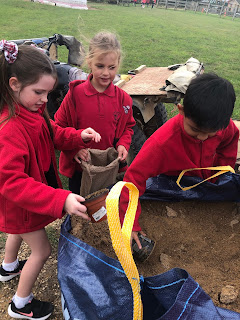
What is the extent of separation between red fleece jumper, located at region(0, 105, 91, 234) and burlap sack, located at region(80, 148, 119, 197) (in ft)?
1.42

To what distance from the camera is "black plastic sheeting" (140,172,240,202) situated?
1.84 metres

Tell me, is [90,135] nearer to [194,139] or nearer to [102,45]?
[194,139]

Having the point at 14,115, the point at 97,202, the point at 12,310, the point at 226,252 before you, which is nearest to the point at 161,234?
the point at 226,252

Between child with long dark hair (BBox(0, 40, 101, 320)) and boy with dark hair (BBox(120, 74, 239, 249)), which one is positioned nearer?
child with long dark hair (BBox(0, 40, 101, 320))

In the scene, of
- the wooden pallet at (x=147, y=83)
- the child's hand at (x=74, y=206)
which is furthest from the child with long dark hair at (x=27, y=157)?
the wooden pallet at (x=147, y=83)

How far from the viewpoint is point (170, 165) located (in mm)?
1737

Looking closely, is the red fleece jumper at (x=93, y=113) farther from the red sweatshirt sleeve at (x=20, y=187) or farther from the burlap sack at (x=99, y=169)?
the red sweatshirt sleeve at (x=20, y=187)

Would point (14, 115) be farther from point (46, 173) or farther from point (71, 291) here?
point (71, 291)

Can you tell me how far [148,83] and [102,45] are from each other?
43.5 inches

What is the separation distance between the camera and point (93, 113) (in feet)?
Answer: 6.92

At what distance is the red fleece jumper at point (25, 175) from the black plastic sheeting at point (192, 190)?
0.69 metres

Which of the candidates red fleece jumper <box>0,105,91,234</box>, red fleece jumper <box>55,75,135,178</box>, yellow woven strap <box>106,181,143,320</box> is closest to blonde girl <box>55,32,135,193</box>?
red fleece jumper <box>55,75,135,178</box>

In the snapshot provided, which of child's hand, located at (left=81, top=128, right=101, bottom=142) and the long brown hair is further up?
the long brown hair

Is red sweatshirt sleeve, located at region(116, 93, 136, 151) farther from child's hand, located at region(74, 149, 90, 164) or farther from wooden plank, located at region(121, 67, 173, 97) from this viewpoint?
wooden plank, located at region(121, 67, 173, 97)
